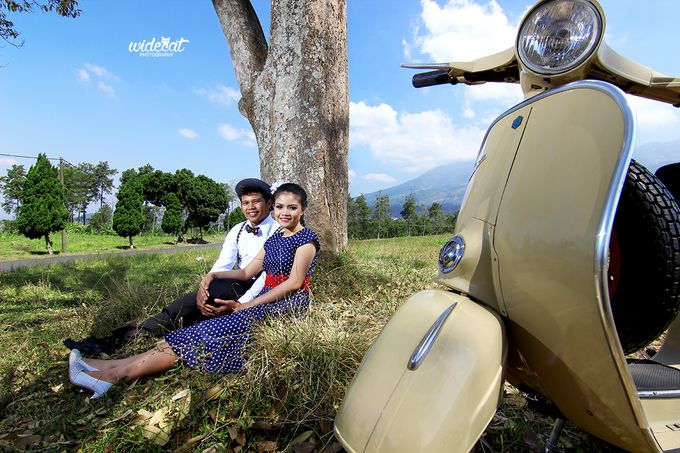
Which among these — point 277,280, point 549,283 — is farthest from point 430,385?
point 277,280

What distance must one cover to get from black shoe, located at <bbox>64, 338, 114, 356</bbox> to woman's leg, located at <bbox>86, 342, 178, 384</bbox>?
390mm

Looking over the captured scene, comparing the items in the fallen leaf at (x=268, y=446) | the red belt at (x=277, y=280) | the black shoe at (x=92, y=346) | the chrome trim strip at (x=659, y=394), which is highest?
the red belt at (x=277, y=280)

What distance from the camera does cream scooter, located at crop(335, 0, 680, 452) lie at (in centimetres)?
90

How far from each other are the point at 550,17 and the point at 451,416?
1.03 meters

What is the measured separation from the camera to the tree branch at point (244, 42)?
4633 millimetres

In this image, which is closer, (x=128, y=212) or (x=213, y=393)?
(x=213, y=393)

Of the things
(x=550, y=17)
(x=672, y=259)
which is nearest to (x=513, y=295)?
(x=672, y=259)

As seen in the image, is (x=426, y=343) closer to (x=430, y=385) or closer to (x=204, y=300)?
(x=430, y=385)

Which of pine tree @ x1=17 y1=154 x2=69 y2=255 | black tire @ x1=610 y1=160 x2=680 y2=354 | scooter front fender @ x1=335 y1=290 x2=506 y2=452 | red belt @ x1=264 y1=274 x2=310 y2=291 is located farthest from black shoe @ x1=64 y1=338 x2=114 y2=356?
pine tree @ x1=17 y1=154 x2=69 y2=255

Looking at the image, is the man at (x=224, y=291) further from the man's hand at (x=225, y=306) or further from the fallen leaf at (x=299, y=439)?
the fallen leaf at (x=299, y=439)

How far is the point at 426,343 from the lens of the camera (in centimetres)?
98

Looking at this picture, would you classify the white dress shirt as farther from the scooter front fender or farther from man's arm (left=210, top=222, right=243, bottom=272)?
the scooter front fender

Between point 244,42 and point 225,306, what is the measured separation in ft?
10.7

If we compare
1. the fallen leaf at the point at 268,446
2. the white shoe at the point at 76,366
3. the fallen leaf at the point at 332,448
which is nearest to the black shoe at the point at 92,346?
the white shoe at the point at 76,366
